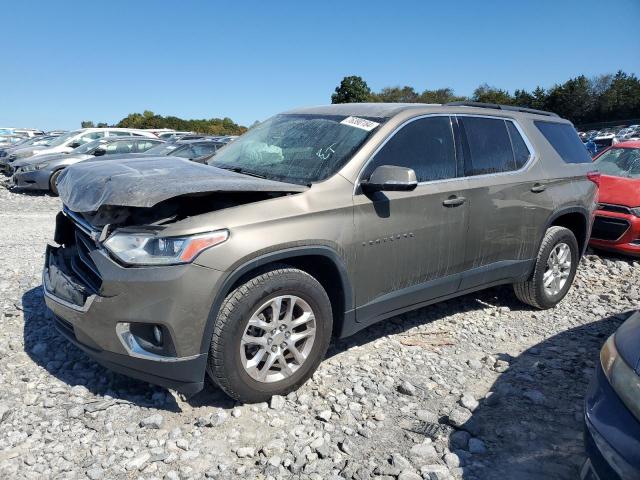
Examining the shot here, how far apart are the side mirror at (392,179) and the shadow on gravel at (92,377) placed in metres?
1.63

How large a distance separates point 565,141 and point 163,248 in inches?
162

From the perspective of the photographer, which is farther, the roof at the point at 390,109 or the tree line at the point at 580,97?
the tree line at the point at 580,97

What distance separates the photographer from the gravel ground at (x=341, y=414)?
2533 mm

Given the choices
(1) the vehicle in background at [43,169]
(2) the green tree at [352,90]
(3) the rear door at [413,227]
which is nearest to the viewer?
(3) the rear door at [413,227]

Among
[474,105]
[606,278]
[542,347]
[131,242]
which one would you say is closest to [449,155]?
[474,105]

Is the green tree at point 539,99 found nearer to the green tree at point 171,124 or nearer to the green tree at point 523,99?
the green tree at point 523,99

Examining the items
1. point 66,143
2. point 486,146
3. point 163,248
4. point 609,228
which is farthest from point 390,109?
point 66,143

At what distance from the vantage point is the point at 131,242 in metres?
2.66

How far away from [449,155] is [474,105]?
0.79 m

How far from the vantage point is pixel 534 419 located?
119 inches

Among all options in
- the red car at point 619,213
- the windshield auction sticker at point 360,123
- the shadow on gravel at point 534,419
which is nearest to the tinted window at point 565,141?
the shadow on gravel at point 534,419

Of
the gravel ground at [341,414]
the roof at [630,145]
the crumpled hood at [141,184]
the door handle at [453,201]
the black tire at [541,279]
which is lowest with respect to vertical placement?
the gravel ground at [341,414]

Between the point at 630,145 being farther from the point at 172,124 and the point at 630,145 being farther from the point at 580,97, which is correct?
the point at 580,97

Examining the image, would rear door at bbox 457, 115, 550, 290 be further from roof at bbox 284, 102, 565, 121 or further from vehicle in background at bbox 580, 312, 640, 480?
vehicle in background at bbox 580, 312, 640, 480
